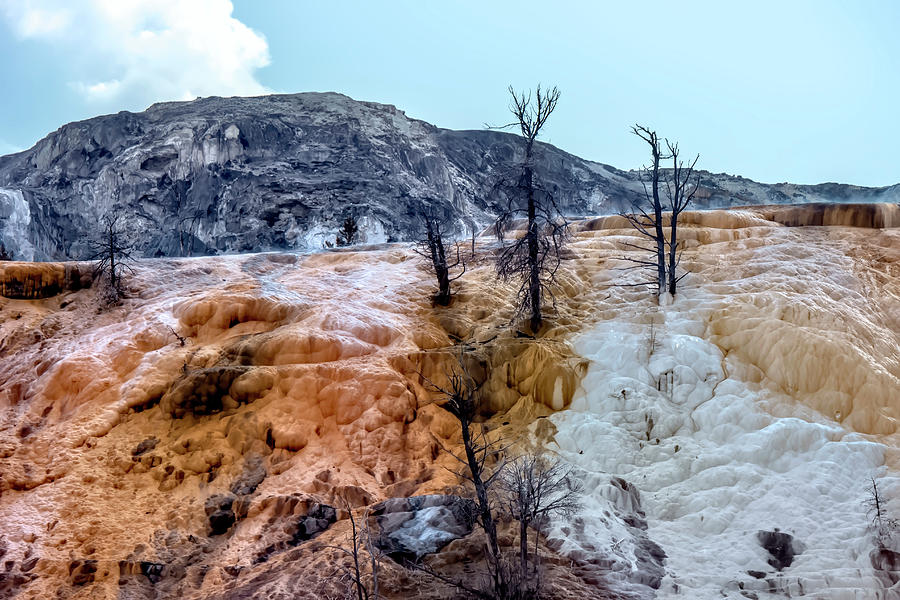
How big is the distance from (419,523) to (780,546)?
5.47m

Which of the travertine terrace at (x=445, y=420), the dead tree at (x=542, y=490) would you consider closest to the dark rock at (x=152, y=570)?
the travertine terrace at (x=445, y=420)

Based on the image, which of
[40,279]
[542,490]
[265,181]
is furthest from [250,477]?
[265,181]

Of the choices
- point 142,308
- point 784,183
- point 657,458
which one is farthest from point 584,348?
point 784,183

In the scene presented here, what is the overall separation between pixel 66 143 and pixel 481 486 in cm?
6838

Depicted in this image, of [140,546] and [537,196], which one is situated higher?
[537,196]

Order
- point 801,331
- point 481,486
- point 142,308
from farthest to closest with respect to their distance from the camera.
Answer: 1. point 142,308
2. point 801,331
3. point 481,486

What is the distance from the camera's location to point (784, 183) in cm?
5275

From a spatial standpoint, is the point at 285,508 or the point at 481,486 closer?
the point at 481,486

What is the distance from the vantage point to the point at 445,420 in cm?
1218

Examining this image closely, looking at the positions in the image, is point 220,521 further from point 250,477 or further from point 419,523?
point 419,523

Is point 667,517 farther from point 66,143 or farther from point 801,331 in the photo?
point 66,143

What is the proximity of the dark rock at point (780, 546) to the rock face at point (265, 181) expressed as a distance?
3618 centimetres

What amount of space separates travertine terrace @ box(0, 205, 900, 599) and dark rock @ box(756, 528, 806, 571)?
100 mm

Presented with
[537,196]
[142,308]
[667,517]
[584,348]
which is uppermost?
[537,196]
